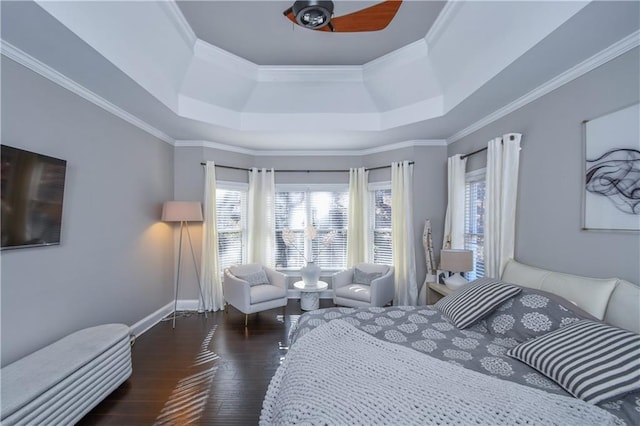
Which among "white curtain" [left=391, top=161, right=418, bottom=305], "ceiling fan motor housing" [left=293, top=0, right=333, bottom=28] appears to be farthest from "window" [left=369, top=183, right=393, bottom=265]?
"ceiling fan motor housing" [left=293, top=0, right=333, bottom=28]

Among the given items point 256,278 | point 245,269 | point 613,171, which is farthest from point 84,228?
point 613,171

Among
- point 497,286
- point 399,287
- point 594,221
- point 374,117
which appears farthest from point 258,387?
point 374,117

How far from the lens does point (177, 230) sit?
419 centimetres

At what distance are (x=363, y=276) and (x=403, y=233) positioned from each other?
3.15 feet

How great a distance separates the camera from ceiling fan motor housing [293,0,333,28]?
1.61 m

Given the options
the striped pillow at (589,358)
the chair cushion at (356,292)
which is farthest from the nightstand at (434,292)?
the striped pillow at (589,358)

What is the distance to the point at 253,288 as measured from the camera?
384 centimetres

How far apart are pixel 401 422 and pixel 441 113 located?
3.20m

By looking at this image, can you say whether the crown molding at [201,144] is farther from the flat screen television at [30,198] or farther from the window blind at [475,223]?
the window blind at [475,223]

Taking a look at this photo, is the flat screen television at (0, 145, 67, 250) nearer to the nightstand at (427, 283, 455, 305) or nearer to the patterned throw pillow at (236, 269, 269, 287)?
the patterned throw pillow at (236, 269, 269, 287)

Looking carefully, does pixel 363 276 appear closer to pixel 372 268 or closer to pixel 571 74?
pixel 372 268

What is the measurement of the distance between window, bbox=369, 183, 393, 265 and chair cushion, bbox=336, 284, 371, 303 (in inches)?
32.4

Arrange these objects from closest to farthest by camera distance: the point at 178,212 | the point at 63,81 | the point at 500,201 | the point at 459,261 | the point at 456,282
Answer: the point at 63,81
the point at 500,201
the point at 459,261
the point at 456,282
the point at 178,212

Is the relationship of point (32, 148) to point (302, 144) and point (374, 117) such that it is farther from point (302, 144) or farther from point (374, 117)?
point (374, 117)
